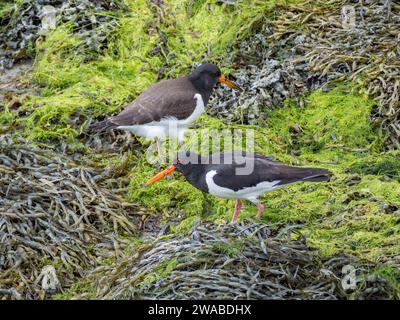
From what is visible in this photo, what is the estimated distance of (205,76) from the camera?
29.3ft

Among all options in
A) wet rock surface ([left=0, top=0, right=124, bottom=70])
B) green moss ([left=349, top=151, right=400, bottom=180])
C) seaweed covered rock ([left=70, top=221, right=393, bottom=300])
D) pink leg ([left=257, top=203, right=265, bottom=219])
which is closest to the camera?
seaweed covered rock ([left=70, top=221, right=393, bottom=300])

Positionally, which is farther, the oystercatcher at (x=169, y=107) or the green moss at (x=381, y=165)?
the oystercatcher at (x=169, y=107)

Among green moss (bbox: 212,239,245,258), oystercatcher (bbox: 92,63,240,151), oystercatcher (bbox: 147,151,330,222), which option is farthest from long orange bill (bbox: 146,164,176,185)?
green moss (bbox: 212,239,245,258)

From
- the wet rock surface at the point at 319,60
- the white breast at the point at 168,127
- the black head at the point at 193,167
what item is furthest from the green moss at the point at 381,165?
the white breast at the point at 168,127

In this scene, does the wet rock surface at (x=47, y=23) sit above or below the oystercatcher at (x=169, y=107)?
above

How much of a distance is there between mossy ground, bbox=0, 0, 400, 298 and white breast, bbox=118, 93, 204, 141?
178mm

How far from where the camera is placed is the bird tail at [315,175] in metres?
7.05

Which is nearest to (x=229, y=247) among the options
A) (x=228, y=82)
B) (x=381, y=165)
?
(x=381, y=165)

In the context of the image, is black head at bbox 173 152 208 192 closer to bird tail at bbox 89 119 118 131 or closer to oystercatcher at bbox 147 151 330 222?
oystercatcher at bbox 147 151 330 222

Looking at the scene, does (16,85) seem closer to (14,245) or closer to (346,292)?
(14,245)

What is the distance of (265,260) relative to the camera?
20.1 feet

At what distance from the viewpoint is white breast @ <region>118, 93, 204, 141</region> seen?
8.51 meters

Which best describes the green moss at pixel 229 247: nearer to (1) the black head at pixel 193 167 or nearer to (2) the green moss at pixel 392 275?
(2) the green moss at pixel 392 275

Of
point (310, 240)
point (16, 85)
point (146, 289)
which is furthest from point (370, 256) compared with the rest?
point (16, 85)
